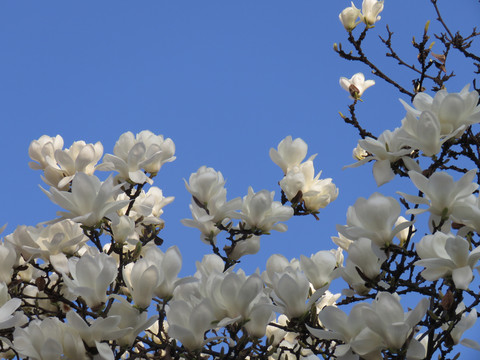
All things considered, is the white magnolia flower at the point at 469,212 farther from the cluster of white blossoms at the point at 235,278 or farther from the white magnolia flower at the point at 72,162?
the white magnolia flower at the point at 72,162

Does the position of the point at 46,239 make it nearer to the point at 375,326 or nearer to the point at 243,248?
the point at 243,248

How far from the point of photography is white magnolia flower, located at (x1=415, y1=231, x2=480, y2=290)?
1182mm

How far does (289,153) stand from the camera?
6.52 feet

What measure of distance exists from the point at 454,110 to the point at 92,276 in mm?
912

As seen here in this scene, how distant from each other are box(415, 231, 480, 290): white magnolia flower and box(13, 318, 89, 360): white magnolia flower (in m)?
0.70

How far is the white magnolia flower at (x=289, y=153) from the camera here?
1.98 m

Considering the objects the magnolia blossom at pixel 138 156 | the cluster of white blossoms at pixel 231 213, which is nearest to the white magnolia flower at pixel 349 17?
the magnolia blossom at pixel 138 156

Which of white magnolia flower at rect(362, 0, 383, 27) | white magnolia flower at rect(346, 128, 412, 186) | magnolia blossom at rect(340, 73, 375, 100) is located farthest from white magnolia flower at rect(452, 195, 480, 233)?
white magnolia flower at rect(362, 0, 383, 27)

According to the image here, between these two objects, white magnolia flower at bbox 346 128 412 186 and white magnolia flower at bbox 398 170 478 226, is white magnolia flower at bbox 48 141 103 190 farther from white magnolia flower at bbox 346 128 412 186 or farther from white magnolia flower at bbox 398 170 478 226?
white magnolia flower at bbox 398 170 478 226

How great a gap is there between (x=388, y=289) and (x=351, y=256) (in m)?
0.12

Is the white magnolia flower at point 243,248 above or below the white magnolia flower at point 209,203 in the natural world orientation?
below

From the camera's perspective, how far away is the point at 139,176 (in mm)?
1846

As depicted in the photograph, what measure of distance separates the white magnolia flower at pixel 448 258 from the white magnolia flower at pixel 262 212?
0.50m

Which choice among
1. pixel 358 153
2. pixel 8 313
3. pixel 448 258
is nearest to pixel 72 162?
pixel 8 313
